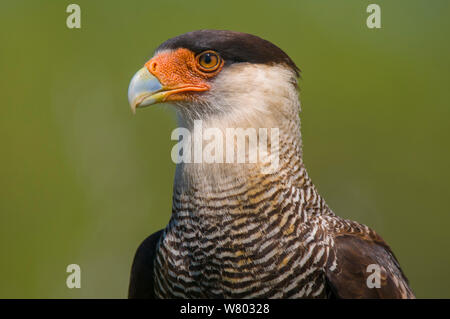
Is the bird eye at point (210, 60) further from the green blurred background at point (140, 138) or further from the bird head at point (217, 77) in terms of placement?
the green blurred background at point (140, 138)

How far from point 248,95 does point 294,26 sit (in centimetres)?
587

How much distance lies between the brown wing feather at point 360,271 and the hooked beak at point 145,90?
59.2 inches

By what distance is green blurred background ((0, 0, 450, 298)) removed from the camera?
8.41 metres

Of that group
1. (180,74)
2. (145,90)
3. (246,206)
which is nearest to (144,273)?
(246,206)

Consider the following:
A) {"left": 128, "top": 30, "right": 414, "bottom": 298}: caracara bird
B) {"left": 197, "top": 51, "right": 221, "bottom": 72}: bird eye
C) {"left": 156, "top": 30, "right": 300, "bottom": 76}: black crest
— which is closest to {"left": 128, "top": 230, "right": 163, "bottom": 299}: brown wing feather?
{"left": 128, "top": 30, "right": 414, "bottom": 298}: caracara bird

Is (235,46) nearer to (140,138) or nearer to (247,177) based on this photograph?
(247,177)

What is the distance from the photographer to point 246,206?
133 inches

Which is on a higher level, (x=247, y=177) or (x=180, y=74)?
(x=180, y=74)

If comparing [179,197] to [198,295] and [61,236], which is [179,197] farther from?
[61,236]

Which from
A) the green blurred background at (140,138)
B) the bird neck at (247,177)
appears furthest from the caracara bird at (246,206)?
the green blurred background at (140,138)

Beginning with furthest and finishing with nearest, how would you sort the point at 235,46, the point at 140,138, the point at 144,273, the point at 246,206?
the point at 140,138 → the point at 144,273 → the point at 235,46 → the point at 246,206

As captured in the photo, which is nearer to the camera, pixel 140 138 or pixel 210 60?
pixel 210 60

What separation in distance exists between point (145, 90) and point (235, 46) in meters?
0.66

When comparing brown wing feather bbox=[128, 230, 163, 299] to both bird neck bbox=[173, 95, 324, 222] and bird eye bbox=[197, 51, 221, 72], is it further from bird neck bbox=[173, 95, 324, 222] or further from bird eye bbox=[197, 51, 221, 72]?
bird eye bbox=[197, 51, 221, 72]
